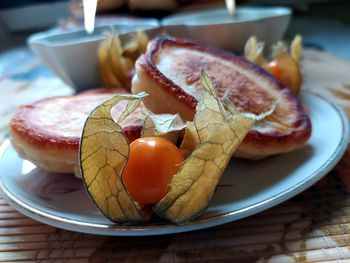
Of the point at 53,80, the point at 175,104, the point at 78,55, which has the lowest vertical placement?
the point at 53,80

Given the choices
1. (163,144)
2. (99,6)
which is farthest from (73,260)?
(99,6)

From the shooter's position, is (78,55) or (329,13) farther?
(329,13)

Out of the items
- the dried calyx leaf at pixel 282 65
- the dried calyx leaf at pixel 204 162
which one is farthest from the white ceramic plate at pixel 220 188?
the dried calyx leaf at pixel 282 65

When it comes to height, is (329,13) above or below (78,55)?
below

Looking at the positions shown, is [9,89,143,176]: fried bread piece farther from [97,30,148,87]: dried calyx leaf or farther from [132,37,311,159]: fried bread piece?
[97,30,148,87]: dried calyx leaf

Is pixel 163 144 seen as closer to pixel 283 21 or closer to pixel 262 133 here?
pixel 262 133

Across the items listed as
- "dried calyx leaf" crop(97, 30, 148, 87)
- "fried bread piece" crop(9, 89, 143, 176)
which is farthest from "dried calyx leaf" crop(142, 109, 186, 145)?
"dried calyx leaf" crop(97, 30, 148, 87)

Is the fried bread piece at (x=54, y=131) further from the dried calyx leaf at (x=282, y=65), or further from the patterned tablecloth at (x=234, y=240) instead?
the dried calyx leaf at (x=282, y=65)
